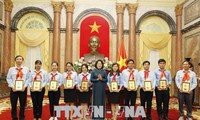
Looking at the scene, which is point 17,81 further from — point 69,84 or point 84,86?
point 84,86

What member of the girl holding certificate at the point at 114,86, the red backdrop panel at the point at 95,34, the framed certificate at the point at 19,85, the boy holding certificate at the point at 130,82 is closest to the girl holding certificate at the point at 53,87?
the framed certificate at the point at 19,85

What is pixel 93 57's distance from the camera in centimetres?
1109

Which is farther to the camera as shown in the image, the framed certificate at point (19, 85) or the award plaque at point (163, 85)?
the award plaque at point (163, 85)

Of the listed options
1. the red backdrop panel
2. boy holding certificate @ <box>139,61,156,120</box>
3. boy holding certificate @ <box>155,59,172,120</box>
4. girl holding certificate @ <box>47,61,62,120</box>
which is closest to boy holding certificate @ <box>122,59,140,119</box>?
boy holding certificate @ <box>139,61,156,120</box>

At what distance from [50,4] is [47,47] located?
6.76 ft

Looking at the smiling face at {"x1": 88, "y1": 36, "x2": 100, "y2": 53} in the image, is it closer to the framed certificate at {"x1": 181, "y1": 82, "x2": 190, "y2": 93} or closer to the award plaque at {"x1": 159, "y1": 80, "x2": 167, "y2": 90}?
the award plaque at {"x1": 159, "y1": 80, "x2": 167, "y2": 90}

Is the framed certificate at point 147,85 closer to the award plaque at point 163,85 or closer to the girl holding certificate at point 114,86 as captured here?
the award plaque at point 163,85

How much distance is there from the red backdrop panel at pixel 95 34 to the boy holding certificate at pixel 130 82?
20.2ft

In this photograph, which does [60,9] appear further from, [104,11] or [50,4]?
[104,11]

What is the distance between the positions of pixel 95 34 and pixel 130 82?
656 centimetres

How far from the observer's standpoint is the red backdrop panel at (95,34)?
1199 cm

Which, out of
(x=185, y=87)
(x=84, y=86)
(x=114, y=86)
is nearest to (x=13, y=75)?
(x=84, y=86)

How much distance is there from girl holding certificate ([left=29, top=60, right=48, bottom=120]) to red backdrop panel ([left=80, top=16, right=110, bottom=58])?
645 centimetres

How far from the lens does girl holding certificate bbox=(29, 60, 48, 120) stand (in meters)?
5.41
